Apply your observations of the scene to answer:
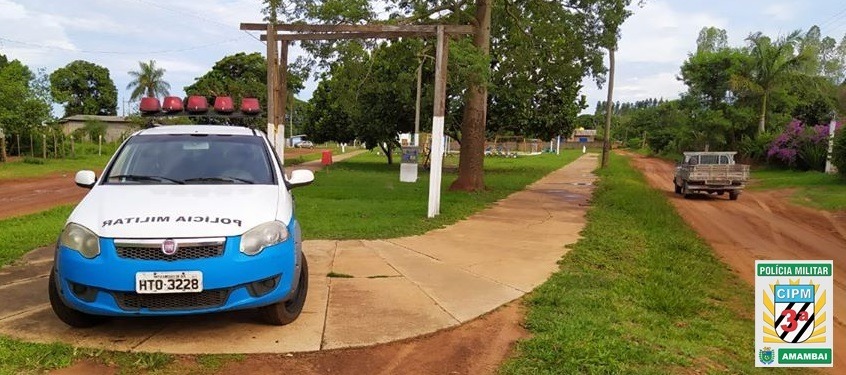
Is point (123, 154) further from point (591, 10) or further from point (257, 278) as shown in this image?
point (591, 10)

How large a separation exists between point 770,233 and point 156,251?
1134 centimetres

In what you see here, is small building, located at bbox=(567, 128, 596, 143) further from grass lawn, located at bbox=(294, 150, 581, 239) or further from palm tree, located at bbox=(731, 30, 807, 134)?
grass lawn, located at bbox=(294, 150, 581, 239)

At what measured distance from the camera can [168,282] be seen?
405 centimetres

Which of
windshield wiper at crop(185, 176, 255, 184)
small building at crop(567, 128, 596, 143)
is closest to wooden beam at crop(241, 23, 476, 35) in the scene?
windshield wiper at crop(185, 176, 255, 184)

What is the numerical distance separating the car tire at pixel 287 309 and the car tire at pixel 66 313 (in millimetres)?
1280

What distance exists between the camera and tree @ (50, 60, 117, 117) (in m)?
65.4

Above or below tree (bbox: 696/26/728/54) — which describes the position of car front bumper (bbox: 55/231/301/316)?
below

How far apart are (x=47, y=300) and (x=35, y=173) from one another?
2004 centimetres

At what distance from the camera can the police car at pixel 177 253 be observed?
405 centimetres

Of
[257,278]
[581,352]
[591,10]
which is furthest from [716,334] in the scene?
[591,10]

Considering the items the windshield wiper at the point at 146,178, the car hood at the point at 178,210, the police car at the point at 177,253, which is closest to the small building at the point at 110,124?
the windshield wiper at the point at 146,178

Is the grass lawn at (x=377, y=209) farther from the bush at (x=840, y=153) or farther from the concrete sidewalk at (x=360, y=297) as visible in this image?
the bush at (x=840, y=153)

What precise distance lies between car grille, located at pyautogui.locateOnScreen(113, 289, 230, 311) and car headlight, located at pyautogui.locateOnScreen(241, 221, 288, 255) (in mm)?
346

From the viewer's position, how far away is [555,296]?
225 inches
